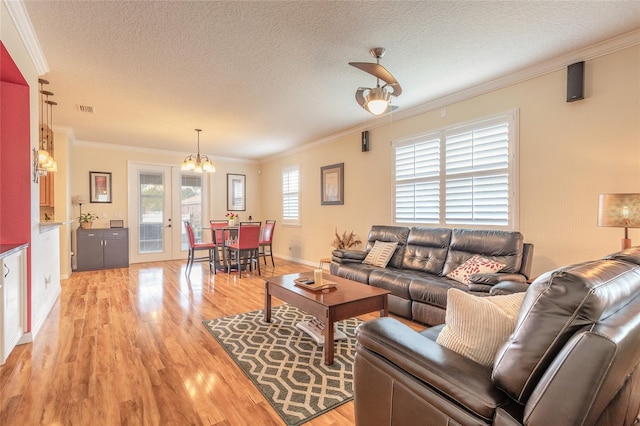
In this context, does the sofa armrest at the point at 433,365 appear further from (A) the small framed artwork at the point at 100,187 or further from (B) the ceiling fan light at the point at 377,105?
(A) the small framed artwork at the point at 100,187

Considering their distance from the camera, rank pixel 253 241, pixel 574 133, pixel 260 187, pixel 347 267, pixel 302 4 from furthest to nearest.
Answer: pixel 260 187
pixel 253 241
pixel 347 267
pixel 574 133
pixel 302 4

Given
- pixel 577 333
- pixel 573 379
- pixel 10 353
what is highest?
pixel 577 333

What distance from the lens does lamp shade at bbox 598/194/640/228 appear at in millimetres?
2230

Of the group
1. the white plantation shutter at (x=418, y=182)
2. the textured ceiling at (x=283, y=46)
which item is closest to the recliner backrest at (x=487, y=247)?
the white plantation shutter at (x=418, y=182)

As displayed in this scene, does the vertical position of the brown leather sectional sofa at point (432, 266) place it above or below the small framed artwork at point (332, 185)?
below

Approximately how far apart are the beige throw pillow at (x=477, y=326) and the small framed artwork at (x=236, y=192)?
732cm

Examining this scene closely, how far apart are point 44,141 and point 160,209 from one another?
263 centimetres

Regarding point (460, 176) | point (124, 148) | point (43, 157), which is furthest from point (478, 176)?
point (124, 148)

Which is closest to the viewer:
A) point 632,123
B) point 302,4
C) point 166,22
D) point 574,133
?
point 302,4

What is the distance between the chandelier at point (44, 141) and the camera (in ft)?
9.94

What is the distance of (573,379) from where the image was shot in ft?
2.71

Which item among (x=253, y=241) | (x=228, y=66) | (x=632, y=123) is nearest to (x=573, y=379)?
(x=632, y=123)

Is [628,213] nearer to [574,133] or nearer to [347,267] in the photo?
[574,133]

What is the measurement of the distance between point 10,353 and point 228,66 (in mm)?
3109
